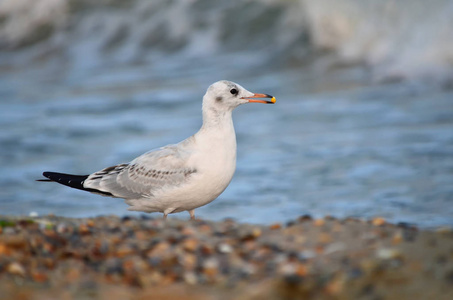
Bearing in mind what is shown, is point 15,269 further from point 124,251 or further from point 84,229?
point 84,229

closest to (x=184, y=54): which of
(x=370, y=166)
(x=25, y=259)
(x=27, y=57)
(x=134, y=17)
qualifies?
(x=134, y=17)

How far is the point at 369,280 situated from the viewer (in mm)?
3855

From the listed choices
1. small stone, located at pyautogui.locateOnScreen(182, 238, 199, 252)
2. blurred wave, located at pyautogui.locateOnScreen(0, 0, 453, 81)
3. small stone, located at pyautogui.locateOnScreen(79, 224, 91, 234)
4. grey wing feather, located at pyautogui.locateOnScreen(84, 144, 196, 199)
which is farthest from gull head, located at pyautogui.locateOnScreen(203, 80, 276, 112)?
blurred wave, located at pyautogui.locateOnScreen(0, 0, 453, 81)

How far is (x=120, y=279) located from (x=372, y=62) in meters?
9.82

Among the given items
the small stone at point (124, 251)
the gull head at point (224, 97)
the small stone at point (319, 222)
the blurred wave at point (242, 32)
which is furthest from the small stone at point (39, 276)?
the blurred wave at point (242, 32)

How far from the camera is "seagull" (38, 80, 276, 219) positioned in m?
5.56

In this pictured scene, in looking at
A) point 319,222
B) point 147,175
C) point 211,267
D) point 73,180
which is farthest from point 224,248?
point 73,180

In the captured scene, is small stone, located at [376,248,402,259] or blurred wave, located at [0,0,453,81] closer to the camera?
small stone, located at [376,248,402,259]

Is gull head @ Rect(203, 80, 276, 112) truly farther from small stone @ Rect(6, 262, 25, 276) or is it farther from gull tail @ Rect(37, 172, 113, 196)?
small stone @ Rect(6, 262, 25, 276)

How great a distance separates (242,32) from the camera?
15.7 m

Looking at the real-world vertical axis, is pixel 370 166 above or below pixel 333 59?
below

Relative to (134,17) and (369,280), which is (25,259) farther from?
(134,17)

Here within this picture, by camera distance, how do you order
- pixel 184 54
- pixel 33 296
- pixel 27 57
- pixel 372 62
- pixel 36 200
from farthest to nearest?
pixel 27 57, pixel 184 54, pixel 372 62, pixel 36 200, pixel 33 296

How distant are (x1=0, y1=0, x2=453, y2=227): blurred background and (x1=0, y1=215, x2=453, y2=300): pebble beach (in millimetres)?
2211
